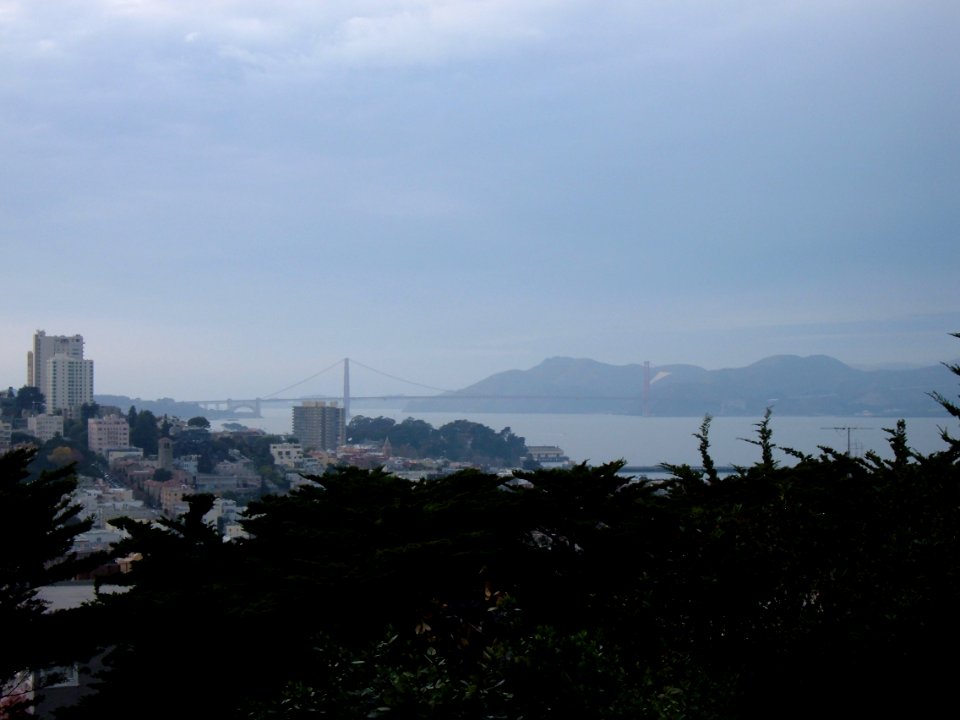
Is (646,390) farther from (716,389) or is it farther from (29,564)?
(29,564)

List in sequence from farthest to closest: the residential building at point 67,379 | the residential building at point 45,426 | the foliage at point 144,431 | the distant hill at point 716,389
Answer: the residential building at point 67,379 < the foliage at point 144,431 < the residential building at point 45,426 < the distant hill at point 716,389

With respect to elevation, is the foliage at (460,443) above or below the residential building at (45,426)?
below

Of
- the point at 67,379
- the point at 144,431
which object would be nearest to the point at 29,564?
the point at 144,431

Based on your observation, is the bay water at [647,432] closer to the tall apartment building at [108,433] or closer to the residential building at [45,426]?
the tall apartment building at [108,433]

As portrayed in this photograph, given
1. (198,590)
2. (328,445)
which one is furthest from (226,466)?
(198,590)

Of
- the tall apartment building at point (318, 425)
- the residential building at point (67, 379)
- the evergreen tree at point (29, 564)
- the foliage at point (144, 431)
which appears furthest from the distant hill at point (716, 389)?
the residential building at point (67, 379)

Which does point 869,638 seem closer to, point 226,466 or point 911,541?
point 911,541

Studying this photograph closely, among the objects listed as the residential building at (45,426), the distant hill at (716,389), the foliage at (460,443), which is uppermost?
the distant hill at (716,389)
